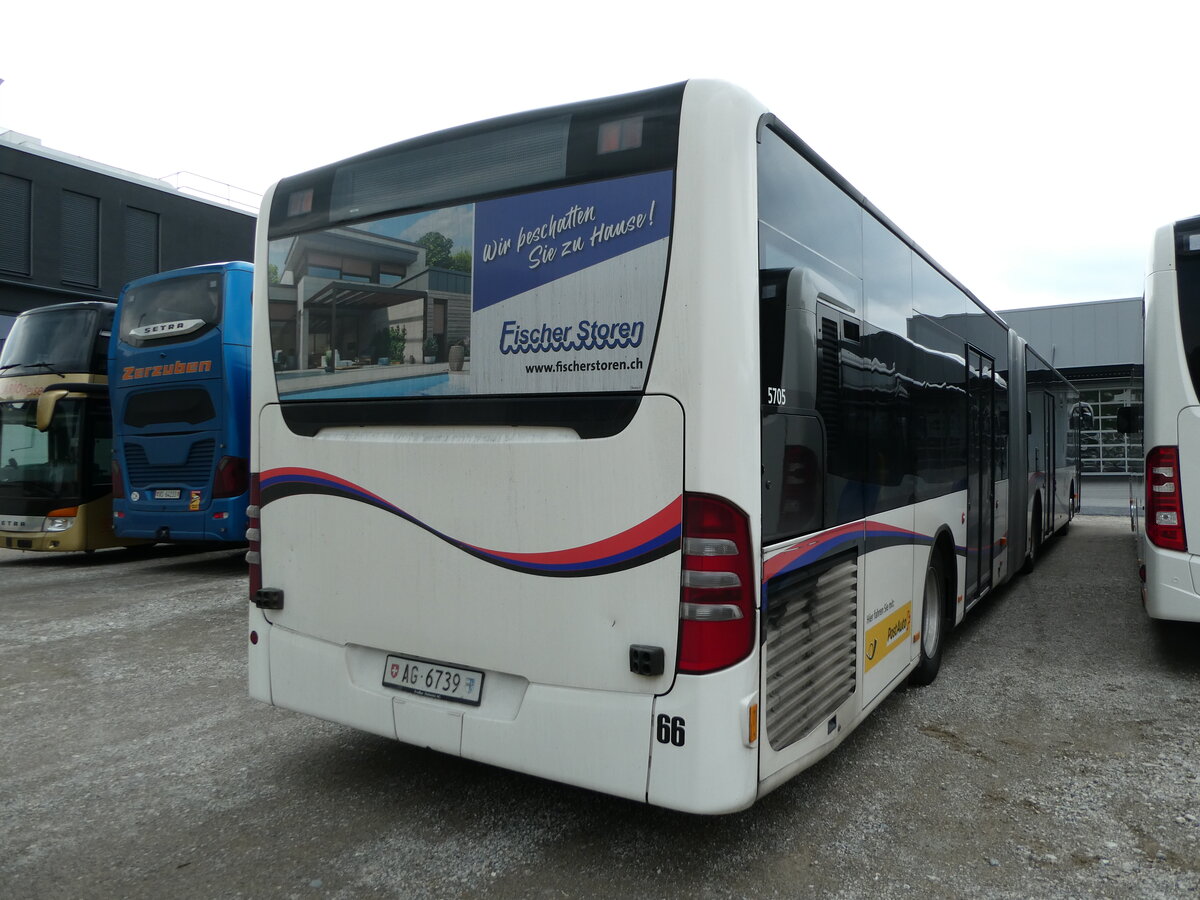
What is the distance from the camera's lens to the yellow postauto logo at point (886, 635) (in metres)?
4.35

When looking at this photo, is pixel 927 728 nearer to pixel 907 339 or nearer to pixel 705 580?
pixel 907 339

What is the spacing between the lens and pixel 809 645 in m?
3.64

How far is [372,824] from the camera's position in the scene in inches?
149

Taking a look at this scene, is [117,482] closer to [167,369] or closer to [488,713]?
[167,369]

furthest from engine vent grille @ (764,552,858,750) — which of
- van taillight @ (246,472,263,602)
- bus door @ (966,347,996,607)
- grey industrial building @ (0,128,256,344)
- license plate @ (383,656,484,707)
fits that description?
grey industrial building @ (0,128,256,344)

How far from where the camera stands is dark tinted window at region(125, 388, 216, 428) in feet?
35.9

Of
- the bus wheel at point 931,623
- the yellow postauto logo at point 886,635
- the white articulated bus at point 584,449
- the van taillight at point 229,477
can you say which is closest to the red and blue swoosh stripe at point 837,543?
the white articulated bus at point 584,449

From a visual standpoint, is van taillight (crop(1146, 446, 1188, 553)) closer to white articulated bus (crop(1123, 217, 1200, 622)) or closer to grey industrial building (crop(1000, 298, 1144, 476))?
white articulated bus (crop(1123, 217, 1200, 622))

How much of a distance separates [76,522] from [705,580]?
12.0m

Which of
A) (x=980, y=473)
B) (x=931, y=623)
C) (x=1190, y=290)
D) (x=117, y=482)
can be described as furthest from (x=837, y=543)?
(x=117, y=482)

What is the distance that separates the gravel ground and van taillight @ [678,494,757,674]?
884 millimetres

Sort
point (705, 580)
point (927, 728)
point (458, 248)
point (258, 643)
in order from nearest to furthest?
point (705, 580) < point (458, 248) < point (258, 643) < point (927, 728)

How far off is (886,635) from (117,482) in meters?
10.6

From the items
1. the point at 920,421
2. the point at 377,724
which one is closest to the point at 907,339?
the point at 920,421
